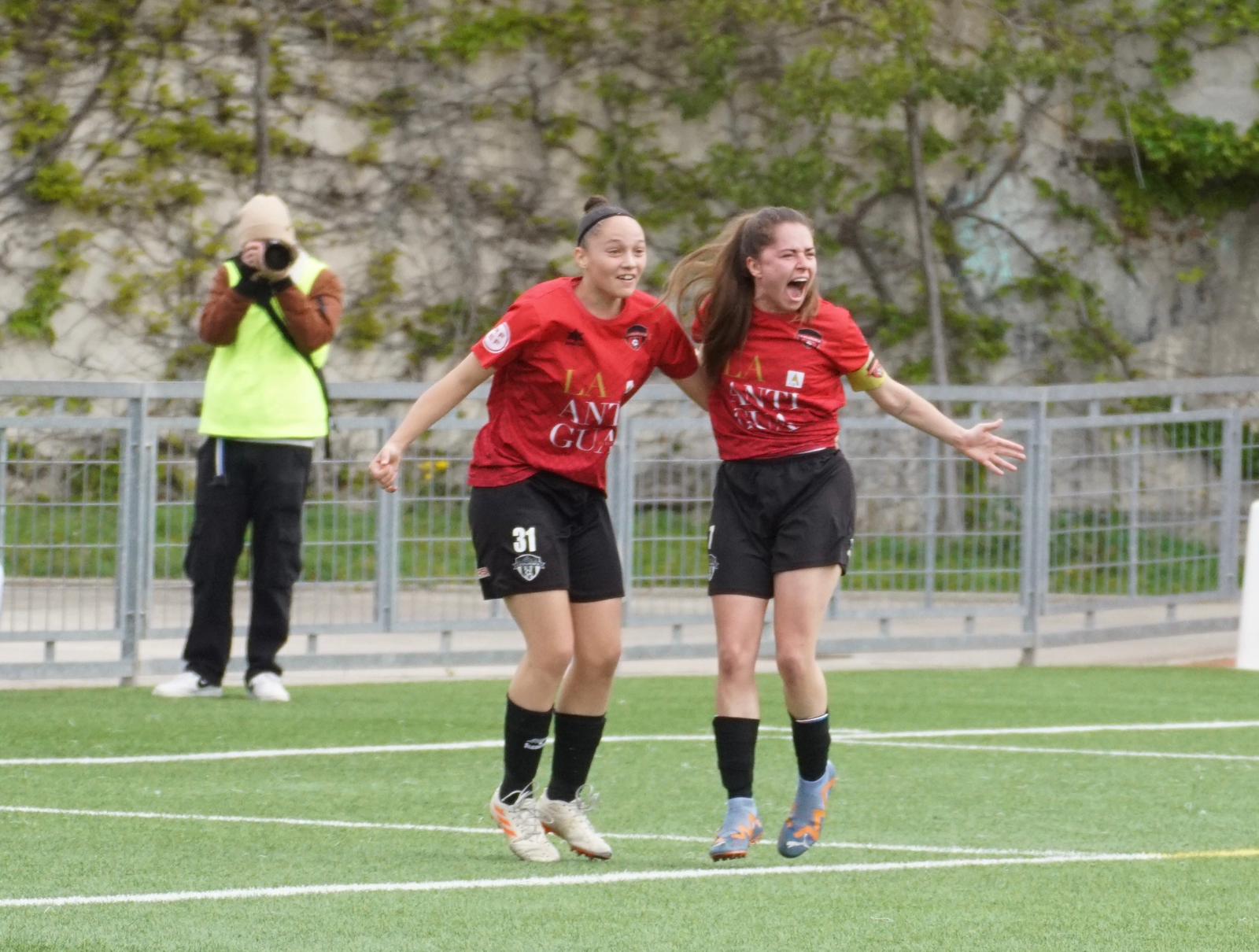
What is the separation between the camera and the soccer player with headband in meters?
5.78

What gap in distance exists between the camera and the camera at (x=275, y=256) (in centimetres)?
919

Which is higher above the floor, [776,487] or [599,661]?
[776,487]

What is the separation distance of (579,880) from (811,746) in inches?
30.9

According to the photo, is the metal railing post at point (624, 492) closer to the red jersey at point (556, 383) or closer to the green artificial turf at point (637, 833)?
the green artificial turf at point (637, 833)

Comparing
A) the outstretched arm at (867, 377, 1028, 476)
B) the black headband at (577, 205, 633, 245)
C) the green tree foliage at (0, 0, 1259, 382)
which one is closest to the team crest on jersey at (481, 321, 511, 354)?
the black headband at (577, 205, 633, 245)

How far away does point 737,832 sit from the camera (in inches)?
226

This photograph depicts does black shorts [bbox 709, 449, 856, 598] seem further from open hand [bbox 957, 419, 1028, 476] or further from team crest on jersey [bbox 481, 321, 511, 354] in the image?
team crest on jersey [bbox 481, 321, 511, 354]

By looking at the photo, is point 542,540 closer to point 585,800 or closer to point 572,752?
point 572,752

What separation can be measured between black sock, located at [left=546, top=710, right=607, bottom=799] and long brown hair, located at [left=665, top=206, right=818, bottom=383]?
1005 mm

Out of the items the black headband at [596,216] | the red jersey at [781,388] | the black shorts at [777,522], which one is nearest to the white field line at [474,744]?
the black shorts at [777,522]

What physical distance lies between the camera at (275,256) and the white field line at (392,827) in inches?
126

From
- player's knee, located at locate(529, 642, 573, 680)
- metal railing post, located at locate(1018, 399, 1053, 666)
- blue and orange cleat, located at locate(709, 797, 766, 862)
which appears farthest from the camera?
metal railing post, located at locate(1018, 399, 1053, 666)

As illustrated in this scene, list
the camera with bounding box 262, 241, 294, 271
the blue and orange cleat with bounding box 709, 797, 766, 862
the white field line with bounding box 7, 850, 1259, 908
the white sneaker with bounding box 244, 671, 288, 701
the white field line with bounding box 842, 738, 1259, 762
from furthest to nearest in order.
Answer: the white sneaker with bounding box 244, 671, 288, 701 < the camera with bounding box 262, 241, 294, 271 < the white field line with bounding box 842, 738, 1259, 762 < the blue and orange cleat with bounding box 709, 797, 766, 862 < the white field line with bounding box 7, 850, 1259, 908

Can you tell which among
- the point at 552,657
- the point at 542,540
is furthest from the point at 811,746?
the point at 542,540
